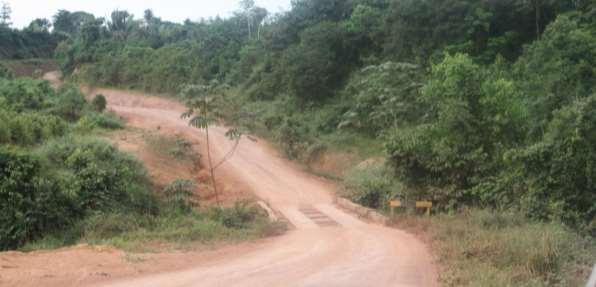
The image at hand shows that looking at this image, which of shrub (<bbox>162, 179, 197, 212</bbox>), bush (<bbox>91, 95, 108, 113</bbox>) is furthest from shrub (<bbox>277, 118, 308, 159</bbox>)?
bush (<bbox>91, 95, 108, 113</bbox>)

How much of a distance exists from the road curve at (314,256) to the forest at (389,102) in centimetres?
189

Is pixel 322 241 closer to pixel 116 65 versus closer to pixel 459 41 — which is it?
pixel 459 41

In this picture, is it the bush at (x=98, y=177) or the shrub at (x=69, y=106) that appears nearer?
the bush at (x=98, y=177)

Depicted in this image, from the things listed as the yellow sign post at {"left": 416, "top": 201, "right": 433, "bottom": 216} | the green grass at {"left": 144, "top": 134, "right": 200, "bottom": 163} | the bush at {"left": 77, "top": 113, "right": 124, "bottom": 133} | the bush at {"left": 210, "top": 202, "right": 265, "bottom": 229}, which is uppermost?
the bush at {"left": 77, "top": 113, "right": 124, "bottom": 133}

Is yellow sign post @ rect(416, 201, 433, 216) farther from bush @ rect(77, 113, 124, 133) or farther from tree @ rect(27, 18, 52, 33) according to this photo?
tree @ rect(27, 18, 52, 33)

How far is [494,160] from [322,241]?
16.6ft

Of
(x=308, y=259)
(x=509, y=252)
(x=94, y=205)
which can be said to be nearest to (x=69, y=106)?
(x=94, y=205)

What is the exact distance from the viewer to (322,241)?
13.0 m

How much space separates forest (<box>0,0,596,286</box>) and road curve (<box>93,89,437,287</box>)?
189cm

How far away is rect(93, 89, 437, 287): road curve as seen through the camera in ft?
30.2

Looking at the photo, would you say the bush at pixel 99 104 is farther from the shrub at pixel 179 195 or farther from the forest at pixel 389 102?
the shrub at pixel 179 195

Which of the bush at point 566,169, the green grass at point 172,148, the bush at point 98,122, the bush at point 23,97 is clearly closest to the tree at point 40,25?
the bush at point 23,97

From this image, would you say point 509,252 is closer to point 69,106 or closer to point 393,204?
point 393,204

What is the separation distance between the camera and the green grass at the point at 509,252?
331 inches
